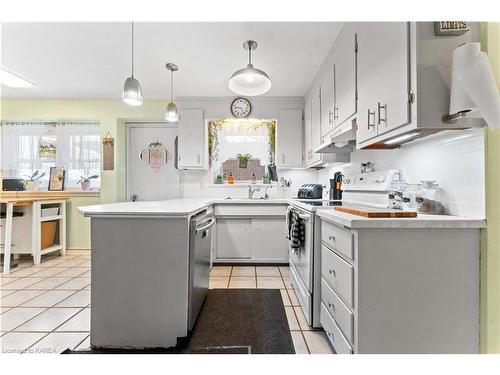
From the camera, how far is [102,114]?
420cm

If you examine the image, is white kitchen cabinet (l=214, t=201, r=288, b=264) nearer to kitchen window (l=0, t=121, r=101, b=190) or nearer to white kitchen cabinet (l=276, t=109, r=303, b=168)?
white kitchen cabinet (l=276, t=109, r=303, b=168)

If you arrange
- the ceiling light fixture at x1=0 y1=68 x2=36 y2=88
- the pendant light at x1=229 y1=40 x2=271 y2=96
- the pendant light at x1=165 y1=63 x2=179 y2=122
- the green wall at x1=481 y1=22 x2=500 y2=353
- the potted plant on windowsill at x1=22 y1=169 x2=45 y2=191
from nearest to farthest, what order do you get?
the green wall at x1=481 y1=22 x2=500 y2=353, the pendant light at x1=229 y1=40 x2=271 y2=96, the pendant light at x1=165 y1=63 x2=179 y2=122, the ceiling light fixture at x1=0 y1=68 x2=36 y2=88, the potted plant on windowsill at x1=22 y1=169 x2=45 y2=191

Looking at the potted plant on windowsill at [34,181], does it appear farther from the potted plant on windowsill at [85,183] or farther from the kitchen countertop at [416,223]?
the kitchen countertop at [416,223]

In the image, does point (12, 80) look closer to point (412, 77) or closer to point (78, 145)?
point (78, 145)

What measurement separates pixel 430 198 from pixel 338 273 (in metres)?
0.73

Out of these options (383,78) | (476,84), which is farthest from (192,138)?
(476,84)

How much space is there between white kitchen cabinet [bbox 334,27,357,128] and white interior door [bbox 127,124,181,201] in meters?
2.92

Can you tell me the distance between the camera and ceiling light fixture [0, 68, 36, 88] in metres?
3.20

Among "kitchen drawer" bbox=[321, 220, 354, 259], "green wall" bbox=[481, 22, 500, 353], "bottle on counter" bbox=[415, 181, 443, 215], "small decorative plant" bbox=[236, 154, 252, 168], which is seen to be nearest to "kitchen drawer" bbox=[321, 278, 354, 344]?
"kitchen drawer" bbox=[321, 220, 354, 259]

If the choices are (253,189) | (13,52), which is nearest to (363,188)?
(253,189)

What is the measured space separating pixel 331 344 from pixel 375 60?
1.87m
